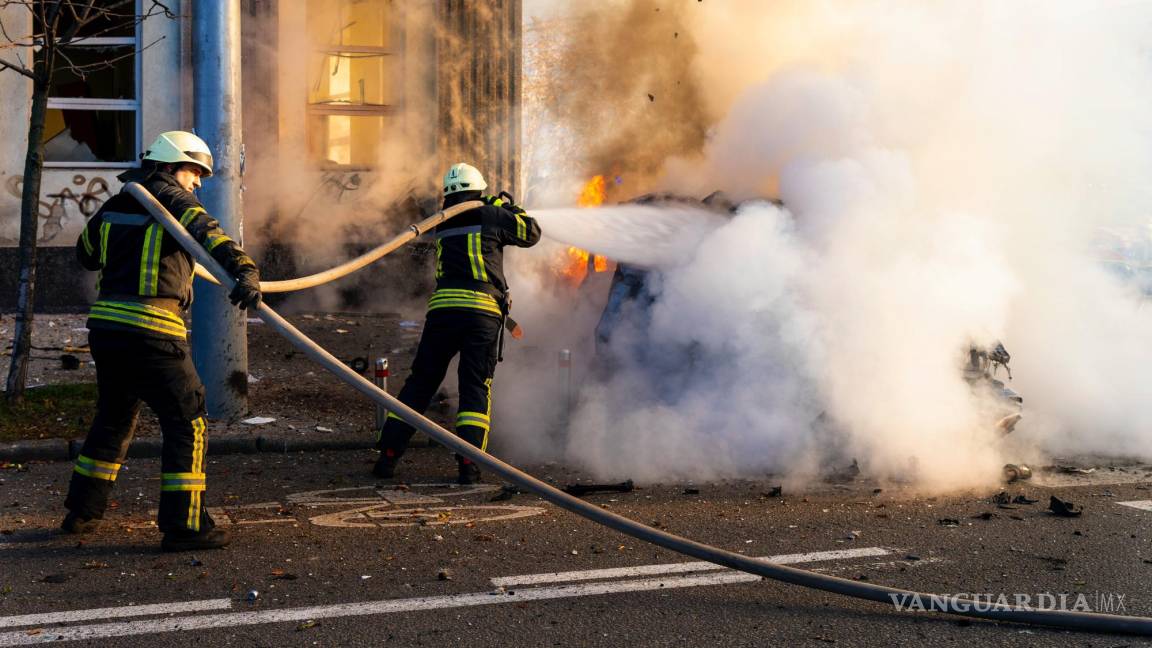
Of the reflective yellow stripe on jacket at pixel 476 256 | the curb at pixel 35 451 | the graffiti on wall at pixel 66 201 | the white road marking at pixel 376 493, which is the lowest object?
the white road marking at pixel 376 493

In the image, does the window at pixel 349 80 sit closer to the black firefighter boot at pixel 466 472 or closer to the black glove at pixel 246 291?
the black firefighter boot at pixel 466 472

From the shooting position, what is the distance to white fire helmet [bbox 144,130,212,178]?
16.6ft

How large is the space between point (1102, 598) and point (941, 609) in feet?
2.53

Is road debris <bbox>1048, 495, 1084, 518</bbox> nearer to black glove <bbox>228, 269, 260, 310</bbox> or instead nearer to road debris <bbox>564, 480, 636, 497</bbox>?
road debris <bbox>564, 480, 636, 497</bbox>

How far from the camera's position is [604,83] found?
9.73m

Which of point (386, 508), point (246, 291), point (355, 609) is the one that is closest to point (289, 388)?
point (386, 508)

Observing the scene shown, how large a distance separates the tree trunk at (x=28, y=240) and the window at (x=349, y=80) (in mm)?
5345

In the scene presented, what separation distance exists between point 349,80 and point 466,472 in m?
8.12

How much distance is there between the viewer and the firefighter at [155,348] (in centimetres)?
479

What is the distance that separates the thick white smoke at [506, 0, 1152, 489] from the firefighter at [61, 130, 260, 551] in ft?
8.19

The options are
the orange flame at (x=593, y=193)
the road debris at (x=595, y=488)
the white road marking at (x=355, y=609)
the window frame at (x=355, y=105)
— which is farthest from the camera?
the window frame at (x=355, y=105)

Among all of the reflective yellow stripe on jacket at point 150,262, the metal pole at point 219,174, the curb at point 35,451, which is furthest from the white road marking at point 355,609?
the metal pole at point 219,174

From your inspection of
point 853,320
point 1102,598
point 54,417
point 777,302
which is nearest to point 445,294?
point 777,302

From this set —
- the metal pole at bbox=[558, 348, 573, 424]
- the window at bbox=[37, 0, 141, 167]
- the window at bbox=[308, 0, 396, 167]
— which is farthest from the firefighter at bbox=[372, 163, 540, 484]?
the window at bbox=[37, 0, 141, 167]
